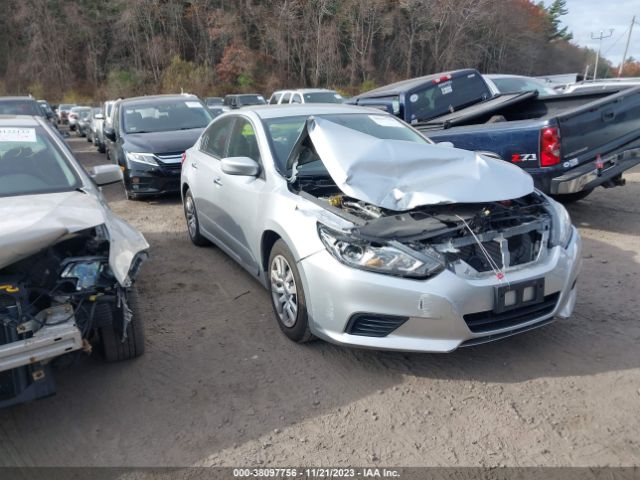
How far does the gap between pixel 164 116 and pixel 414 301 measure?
26.5 feet

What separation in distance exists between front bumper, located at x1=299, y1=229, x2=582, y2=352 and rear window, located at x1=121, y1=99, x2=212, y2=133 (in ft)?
23.5

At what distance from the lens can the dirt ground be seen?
8.83 ft

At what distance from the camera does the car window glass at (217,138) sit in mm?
5328

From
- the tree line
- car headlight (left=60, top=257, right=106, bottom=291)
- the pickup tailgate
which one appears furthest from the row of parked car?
the tree line

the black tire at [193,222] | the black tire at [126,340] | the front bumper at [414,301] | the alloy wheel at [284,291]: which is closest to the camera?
the front bumper at [414,301]

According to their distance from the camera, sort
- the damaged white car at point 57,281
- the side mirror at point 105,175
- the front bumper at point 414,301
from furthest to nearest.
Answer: the side mirror at point 105,175 < the front bumper at point 414,301 < the damaged white car at point 57,281

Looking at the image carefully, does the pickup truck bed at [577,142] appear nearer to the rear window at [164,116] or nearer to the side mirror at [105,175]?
the side mirror at [105,175]

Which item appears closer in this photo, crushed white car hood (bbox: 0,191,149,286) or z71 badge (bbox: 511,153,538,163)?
crushed white car hood (bbox: 0,191,149,286)

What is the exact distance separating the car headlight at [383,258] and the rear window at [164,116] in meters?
7.20

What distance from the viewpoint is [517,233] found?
11.0ft

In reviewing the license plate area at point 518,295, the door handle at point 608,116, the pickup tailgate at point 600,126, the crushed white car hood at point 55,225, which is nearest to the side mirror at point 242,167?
the crushed white car hood at point 55,225

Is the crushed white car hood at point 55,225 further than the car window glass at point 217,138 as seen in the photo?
No

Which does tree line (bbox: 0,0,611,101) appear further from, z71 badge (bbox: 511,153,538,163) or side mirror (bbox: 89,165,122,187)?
side mirror (bbox: 89,165,122,187)

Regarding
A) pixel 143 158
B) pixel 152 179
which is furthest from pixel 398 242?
pixel 143 158
